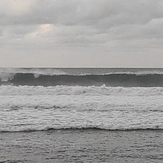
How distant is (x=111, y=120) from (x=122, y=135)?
1.73m

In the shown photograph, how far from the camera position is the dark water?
6.07m

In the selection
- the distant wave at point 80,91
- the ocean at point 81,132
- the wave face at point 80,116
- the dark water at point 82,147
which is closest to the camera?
the dark water at point 82,147

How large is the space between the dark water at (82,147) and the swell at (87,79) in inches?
823

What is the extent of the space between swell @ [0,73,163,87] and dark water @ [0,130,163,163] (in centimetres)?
2090

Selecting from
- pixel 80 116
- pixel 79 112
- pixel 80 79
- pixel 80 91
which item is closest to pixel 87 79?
pixel 80 79

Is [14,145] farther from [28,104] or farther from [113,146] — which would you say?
[28,104]

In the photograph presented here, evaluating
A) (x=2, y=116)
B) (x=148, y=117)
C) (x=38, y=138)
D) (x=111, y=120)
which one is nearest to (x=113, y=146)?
(x=38, y=138)

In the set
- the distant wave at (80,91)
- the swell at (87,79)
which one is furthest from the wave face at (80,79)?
the distant wave at (80,91)

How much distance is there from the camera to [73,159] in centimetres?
605

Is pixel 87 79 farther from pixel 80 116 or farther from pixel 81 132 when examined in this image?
pixel 81 132

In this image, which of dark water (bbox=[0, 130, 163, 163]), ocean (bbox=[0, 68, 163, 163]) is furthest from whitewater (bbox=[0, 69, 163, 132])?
dark water (bbox=[0, 130, 163, 163])

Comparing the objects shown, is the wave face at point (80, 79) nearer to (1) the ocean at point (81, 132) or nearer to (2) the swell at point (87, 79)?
(2) the swell at point (87, 79)

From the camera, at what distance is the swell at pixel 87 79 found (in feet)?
97.4

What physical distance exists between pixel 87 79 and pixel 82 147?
81.0ft
